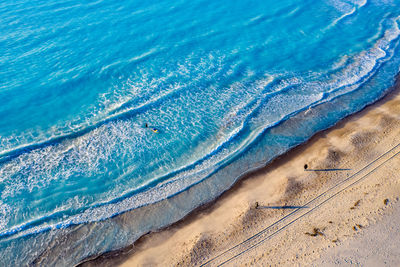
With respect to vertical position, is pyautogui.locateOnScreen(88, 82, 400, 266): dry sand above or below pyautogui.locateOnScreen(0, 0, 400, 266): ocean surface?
below

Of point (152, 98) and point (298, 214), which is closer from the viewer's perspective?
point (298, 214)

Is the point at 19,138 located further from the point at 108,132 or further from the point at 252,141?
the point at 252,141

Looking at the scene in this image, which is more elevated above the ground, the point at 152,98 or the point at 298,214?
the point at 152,98

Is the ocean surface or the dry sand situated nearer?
the dry sand

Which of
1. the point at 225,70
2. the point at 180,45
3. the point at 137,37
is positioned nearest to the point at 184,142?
the point at 225,70
